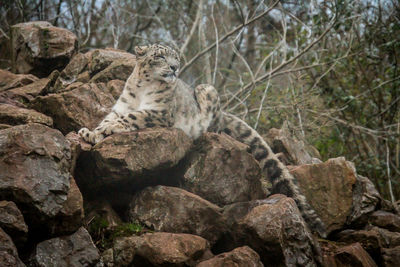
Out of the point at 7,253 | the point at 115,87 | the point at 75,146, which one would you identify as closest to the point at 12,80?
the point at 115,87

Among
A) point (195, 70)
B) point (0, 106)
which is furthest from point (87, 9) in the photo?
point (0, 106)

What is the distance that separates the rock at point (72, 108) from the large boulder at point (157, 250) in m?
2.03

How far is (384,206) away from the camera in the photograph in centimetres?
714

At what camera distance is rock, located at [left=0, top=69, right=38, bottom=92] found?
22.5ft

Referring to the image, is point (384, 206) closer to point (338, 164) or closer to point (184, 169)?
point (338, 164)

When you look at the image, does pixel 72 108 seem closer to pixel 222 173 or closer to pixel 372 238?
pixel 222 173

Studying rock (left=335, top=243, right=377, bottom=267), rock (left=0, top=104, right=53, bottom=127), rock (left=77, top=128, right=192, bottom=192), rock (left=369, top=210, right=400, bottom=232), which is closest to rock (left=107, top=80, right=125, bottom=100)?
rock (left=77, top=128, right=192, bottom=192)

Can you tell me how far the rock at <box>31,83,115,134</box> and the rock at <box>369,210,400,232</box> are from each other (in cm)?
447

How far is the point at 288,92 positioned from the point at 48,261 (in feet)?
23.7

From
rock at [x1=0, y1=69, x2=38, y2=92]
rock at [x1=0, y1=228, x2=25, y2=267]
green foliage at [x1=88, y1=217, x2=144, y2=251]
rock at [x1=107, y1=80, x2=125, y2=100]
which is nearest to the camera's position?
rock at [x1=0, y1=228, x2=25, y2=267]

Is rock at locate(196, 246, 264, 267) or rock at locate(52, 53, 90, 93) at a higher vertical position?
rock at locate(52, 53, 90, 93)

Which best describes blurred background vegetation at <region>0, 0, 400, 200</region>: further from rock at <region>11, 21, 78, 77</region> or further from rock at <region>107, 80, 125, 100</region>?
rock at <region>107, 80, 125, 100</region>

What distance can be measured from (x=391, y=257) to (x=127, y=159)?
363 cm

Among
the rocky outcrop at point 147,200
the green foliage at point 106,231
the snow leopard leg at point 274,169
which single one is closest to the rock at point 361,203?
the rocky outcrop at point 147,200
